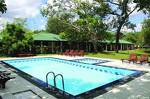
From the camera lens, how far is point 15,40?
25.7 metres

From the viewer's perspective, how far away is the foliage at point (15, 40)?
2548 centimetres

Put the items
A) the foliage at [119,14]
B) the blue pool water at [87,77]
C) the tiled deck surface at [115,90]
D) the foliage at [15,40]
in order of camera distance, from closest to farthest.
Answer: the tiled deck surface at [115,90] → the blue pool water at [87,77] → the foliage at [15,40] → the foliage at [119,14]

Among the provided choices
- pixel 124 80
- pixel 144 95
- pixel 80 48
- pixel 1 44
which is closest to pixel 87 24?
pixel 80 48

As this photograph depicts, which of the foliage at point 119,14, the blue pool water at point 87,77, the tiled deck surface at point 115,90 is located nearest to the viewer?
the tiled deck surface at point 115,90

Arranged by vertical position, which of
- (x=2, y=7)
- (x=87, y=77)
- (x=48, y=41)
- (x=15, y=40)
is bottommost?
(x=87, y=77)

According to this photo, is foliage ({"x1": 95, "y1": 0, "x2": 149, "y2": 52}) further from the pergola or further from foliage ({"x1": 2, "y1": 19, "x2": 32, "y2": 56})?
foliage ({"x1": 2, "y1": 19, "x2": 32, "y2": 56})

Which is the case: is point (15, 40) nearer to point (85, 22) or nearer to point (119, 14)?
point (85, 22)

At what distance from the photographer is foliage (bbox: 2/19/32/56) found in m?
25.5

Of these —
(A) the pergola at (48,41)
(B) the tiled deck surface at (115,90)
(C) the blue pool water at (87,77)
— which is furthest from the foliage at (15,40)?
(B) the tiled deck surface at (115,90)

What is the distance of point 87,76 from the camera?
13.6m

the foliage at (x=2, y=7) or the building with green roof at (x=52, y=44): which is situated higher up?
the foliage at (x=2, y=7)

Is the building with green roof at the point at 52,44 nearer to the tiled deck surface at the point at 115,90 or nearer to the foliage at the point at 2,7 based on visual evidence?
the tiled deck surface at the point at 115,90

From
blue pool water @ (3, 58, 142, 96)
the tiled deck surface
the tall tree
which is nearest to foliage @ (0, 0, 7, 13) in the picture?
the tiled deck surface

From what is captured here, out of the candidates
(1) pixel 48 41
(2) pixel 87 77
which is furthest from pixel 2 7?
(1) pixel 48 41
